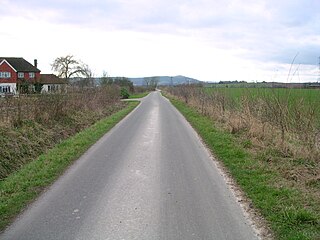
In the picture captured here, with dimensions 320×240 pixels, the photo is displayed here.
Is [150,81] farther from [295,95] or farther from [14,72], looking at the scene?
[295,95]

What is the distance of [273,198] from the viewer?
229 inches

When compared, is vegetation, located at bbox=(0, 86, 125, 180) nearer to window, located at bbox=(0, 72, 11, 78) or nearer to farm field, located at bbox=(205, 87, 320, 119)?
farm field, located at bbox=(205, 87, 320, 119)

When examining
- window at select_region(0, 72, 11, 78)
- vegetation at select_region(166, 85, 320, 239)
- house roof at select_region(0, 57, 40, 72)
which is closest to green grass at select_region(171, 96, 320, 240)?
vegetation at select_region(166, 85, 320, 239)

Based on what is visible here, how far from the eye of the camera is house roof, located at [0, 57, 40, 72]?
72625 mm

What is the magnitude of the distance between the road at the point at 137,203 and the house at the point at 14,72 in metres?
61.2

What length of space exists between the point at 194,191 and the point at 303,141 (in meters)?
4.12

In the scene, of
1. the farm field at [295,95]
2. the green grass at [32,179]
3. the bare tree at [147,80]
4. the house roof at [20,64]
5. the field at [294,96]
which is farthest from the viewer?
the bare tree at [147,80]

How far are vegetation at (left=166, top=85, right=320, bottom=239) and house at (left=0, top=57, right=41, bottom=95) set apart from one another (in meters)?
58.7

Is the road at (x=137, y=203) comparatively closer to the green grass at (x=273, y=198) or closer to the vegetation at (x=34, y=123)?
the green grass at (x=273, y=198)

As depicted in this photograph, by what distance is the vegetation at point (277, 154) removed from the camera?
5.09 m

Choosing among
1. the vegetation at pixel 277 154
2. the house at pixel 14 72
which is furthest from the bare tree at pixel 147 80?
the vegetation at pixel 277 154

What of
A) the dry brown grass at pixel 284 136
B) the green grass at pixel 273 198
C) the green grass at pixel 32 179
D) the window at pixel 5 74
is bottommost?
the green grass at pixel 32 179

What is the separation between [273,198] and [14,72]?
238ft

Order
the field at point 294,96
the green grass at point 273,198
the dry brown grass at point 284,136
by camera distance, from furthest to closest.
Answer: the field at point 294,96 → the dry brown grass at point 284,136 → the green grass at point 273,198
